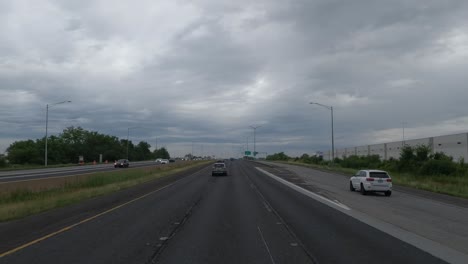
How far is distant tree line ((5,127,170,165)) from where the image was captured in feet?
350

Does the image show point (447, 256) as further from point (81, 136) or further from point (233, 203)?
point (81, 136)

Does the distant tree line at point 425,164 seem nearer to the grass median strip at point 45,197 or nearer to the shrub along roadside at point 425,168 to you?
the shrub along roadside at point 425,168

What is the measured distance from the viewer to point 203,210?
20.4m

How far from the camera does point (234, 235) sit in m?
13.2

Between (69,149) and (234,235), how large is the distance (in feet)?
425

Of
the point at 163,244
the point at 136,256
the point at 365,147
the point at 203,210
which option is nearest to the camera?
the point at 136,256

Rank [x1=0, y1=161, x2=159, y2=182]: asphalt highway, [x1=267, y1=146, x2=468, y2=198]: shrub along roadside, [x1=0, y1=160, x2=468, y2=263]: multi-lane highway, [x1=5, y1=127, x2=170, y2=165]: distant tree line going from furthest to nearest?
1. [x1=5, y1=127, x2=170, y2=165]: distant tree line
2. [x1=267, y1=146, x2=468, y2=198]: shrub along roadside
3. [x1=0, y1=161, x2=159, y2=182]: asphalt highway
4. [x1=0, y1=160, x2=468, y2=263]: multi-lane highway

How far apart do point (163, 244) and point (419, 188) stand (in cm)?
3093

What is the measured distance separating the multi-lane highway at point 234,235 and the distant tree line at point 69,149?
306 feet

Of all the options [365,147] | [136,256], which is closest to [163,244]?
[136,256]

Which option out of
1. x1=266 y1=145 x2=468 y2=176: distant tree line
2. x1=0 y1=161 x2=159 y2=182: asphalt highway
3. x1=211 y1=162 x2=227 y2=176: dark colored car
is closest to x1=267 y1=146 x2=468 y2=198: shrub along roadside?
x1=266 y1=145 x2=468 y2=176: distant tree line

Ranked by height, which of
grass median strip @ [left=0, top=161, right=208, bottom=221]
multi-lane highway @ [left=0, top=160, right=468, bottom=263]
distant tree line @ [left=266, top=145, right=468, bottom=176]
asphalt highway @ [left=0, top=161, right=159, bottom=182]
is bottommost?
multi-lane highway @ [left=0, top=160, right=468, bottom=263]

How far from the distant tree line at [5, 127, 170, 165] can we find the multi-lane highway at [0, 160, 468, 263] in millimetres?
93203

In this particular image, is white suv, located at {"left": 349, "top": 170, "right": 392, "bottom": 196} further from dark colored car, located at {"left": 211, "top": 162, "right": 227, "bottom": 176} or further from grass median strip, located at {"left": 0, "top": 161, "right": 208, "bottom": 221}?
dark colored car, located at {"left": 211, "top": 162, "right": 227, "bottom": 176}
